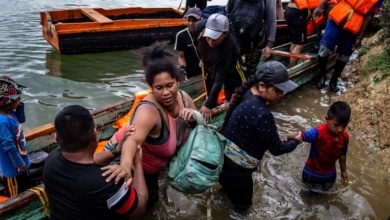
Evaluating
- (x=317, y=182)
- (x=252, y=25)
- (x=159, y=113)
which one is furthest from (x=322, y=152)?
(x=252, y=25)

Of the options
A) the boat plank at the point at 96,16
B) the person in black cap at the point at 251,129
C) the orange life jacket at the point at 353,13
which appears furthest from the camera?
the boat plank at the point at 96,16

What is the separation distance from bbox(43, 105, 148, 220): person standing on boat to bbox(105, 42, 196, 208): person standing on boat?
0.48 metres

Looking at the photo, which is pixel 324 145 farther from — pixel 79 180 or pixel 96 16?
pixel 96 16

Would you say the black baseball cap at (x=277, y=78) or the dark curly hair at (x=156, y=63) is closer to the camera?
the dark curly hair at (x=156, y=63)

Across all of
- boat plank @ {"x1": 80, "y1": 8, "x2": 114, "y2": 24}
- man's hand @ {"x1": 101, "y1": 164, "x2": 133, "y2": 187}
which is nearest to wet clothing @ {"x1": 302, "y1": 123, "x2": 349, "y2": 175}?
man's hand @ {"x1": 101, "y1": 164, "x2": 133, "y2": 187}

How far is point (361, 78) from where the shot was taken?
284 inches

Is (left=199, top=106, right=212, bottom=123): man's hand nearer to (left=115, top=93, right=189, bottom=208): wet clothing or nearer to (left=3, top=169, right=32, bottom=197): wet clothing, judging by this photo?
(left=115, top=93, right=189, bottom=208): wet clothing

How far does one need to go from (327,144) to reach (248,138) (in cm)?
95

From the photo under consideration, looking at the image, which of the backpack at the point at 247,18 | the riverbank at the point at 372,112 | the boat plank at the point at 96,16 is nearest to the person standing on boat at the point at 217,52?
the backpack at the point at 247,18

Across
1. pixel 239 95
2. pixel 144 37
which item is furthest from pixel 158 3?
pixel 239 95

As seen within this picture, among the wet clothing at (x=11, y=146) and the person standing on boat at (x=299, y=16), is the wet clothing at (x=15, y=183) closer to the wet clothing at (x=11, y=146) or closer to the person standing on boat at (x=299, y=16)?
the wet clothing at (x=11, y=146)

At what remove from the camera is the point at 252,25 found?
17.0 ft

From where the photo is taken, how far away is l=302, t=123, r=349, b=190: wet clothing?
3.57 m

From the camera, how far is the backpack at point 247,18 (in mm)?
5145
